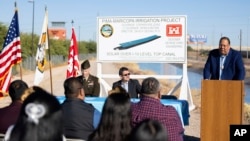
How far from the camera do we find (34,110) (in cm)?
210

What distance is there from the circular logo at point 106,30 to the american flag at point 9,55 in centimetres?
250

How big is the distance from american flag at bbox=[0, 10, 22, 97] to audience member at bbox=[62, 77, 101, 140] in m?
5.77

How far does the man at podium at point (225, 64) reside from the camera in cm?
674

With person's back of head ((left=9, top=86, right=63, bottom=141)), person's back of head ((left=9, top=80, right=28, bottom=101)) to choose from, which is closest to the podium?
person's back of head ((left=9, top=80, right=28, bottom=101))

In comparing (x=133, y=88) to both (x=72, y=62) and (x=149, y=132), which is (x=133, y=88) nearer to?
(x=72, y=62)

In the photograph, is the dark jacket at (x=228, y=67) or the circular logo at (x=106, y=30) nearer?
the dark jacket at (x=228, y=67)

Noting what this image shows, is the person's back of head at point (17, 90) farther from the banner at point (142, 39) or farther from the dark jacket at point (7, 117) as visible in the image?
the banner at point (142, 39)

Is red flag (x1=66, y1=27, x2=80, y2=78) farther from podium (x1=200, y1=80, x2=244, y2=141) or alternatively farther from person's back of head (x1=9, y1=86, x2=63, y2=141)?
person's back of head (x1=9, y1=86, x2=63, y2=141)

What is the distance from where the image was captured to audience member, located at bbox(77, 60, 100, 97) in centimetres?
846

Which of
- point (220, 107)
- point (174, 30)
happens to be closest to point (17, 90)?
point (220, 107)

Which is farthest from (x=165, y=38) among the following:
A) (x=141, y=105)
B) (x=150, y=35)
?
(x=141, y=105)

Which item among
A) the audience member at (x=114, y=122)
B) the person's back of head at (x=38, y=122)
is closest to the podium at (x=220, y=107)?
the audience member at (x=114, y=122)

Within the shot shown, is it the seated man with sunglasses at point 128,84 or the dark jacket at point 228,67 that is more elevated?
the dark jacket at point 228,67

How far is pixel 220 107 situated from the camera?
6348 millimetres
